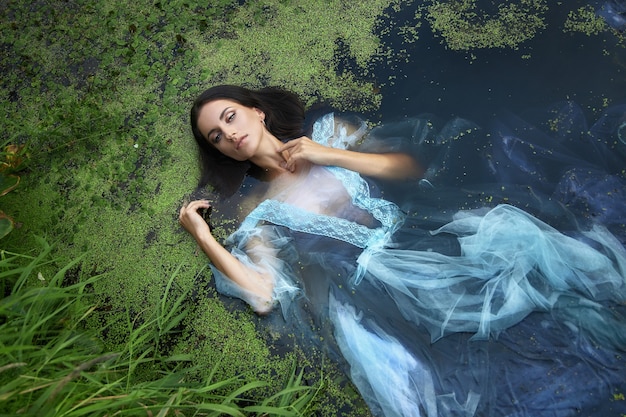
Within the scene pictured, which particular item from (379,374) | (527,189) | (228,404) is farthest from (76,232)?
(527,189)

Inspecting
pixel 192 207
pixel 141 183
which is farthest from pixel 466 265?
pixel 141 183

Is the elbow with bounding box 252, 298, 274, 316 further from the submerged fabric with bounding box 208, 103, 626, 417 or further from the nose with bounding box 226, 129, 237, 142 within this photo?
the nose with bounding box 226, 129, 237, 142

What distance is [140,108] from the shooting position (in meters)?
2.93

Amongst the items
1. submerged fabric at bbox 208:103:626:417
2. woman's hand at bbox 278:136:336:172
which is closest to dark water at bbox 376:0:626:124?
submerged fabric at bbox 208:103:626:417

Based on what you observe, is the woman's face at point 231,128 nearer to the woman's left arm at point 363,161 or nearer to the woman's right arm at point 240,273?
the woman's left arm at point 363,161

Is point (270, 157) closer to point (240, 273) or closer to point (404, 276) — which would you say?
point (240, 273)

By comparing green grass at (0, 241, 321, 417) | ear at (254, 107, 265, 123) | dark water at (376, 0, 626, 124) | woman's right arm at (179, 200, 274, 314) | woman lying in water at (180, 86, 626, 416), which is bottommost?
green grass at (0, 241, 321, 417)

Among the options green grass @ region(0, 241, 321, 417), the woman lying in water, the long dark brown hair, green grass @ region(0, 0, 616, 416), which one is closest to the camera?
green grass @ region(0, 241, 321, 417)

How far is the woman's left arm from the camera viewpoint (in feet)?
8.05

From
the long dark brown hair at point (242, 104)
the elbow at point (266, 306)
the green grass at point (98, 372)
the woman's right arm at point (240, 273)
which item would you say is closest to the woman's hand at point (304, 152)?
the long dark brown hair at point (242, 104)

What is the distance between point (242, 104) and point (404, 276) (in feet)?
3.40

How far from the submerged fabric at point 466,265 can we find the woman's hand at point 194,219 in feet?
0.53

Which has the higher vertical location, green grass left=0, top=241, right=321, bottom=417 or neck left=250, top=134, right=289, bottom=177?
neck left=250, top=134, right=289, bottom=177

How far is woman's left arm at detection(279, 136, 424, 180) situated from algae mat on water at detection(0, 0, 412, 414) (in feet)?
1.07
